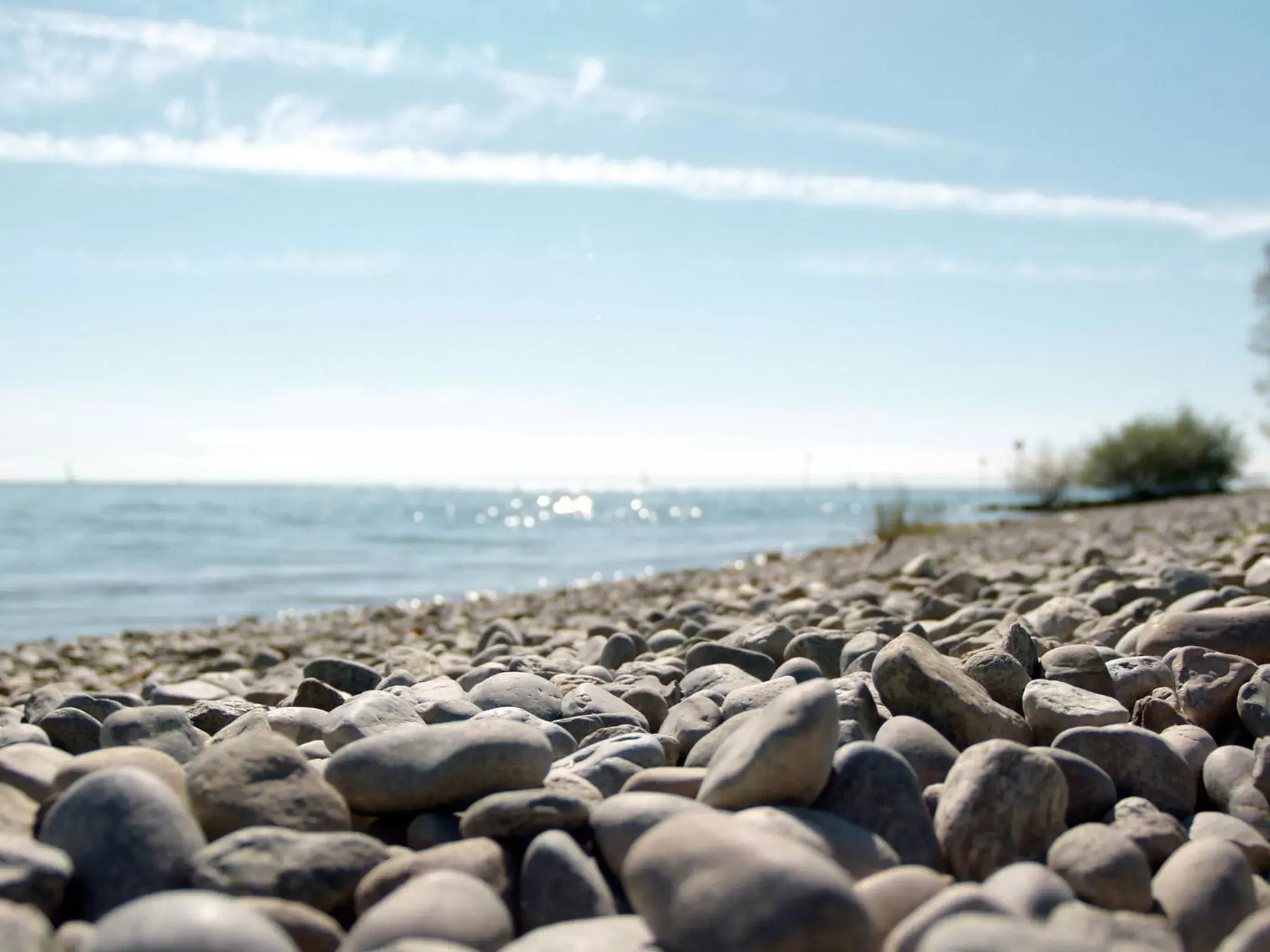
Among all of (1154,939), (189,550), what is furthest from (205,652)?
(189,550)

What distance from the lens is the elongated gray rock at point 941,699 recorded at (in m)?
2.21

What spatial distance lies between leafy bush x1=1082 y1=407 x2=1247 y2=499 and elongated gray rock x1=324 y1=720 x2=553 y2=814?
45.9m

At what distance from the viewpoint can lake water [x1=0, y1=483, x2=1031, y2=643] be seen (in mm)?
10734

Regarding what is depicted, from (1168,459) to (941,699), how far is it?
46289 millimetres

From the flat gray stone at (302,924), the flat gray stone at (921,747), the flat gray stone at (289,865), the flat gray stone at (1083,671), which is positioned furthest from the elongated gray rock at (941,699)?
the flat gray stone at (302,924)

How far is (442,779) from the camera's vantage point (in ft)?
5.98

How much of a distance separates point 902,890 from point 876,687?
993 mm

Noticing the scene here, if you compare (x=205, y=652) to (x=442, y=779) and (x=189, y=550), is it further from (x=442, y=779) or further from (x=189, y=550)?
(x=189, y=550)

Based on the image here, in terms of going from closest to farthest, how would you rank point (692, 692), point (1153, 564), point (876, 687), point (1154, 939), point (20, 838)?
point (1154, 939)
point (20, 838)
point (876, 687)
point (692, 692)
point (1153, 564)

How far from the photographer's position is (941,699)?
2244mm

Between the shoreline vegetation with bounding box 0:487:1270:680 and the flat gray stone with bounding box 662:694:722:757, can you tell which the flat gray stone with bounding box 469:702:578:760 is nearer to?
the flat gray stone with bounding box 662:694:722:757

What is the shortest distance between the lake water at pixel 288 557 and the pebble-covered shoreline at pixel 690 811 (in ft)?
26.4

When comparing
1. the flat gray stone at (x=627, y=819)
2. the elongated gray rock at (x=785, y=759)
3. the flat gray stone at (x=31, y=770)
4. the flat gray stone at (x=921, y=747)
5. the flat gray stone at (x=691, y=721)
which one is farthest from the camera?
the flat gray stone at (x=691, y=721)

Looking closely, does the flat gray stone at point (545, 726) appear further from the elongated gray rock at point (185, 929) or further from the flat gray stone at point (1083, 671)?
the flat gray stone at point (1083, 671)
